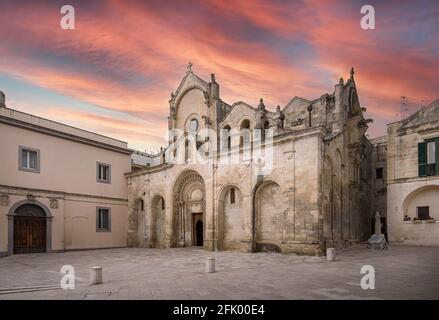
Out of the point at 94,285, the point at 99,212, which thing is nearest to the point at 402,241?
the point at 94,285

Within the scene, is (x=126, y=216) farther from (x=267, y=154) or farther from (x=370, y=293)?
(x=370, y=293)

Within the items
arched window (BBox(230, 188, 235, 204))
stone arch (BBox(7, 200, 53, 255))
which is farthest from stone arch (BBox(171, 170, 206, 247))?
stone arch (BBox(7, 200, 53, 255))

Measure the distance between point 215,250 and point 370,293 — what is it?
14.5 metres

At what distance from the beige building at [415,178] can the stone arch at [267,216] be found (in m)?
10.3

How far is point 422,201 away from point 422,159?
2992 millimetres

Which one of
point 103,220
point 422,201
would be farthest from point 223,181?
point 422,201

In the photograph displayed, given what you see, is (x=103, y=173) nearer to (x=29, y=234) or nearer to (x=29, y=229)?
(x=29, y=229)

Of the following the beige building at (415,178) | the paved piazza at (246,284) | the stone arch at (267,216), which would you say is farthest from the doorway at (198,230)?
the beige building at (415,178)

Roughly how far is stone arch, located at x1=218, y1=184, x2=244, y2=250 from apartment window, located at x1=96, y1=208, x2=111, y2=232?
10725mm

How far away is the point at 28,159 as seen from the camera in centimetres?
2170

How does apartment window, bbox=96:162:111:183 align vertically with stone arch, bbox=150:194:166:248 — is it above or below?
above

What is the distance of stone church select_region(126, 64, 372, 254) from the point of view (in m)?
17.9

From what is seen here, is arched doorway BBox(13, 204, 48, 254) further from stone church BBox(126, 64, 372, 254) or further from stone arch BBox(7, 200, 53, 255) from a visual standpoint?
stone church BBox(126, 64, 372, 254)
